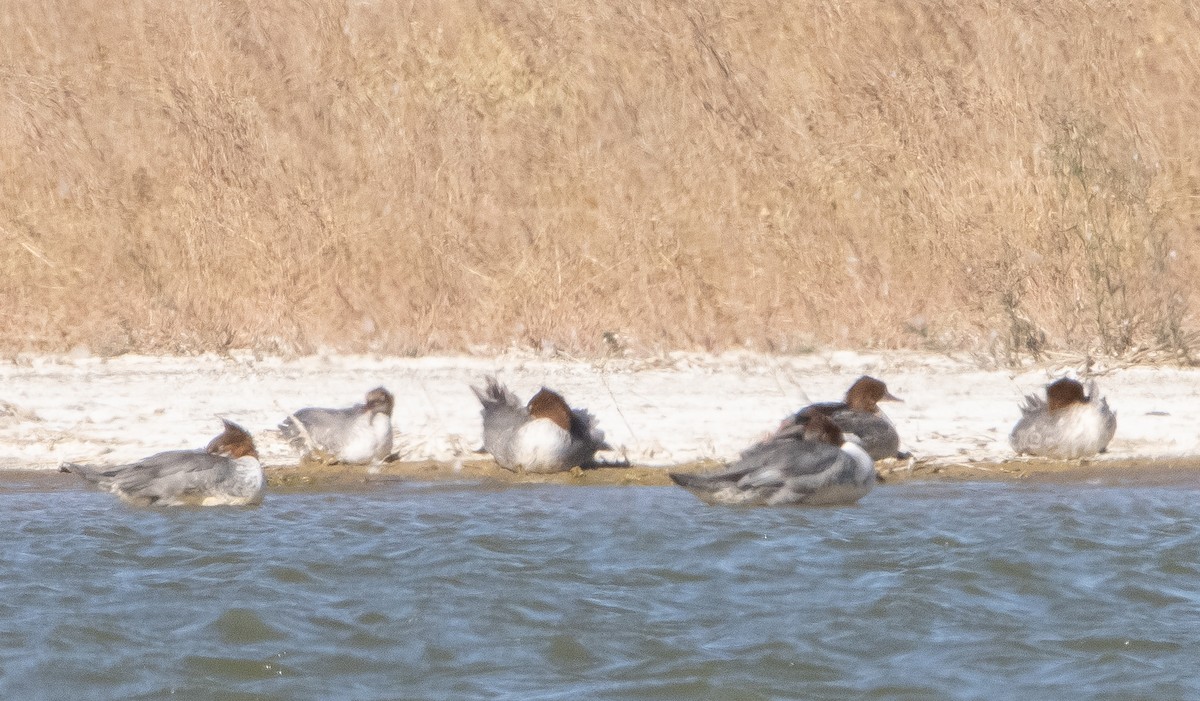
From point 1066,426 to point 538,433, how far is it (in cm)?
332

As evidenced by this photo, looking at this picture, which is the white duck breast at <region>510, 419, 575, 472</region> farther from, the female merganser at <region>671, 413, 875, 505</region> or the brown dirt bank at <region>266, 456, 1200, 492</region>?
the female merganser at <region>671, 413, 875, 505</region>

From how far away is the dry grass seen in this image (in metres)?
15.5

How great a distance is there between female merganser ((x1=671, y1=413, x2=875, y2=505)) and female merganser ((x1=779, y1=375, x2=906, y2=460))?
1.50 ft

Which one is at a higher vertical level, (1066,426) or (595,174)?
(595,174)

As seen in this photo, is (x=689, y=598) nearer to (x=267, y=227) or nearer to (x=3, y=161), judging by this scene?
(x=267, y=227)

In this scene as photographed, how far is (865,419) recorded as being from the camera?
11297 mm

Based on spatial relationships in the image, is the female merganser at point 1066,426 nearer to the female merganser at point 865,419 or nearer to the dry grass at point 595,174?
the female merganser at point 865,419

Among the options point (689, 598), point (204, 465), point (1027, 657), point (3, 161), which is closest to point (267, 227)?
point (3, 161)

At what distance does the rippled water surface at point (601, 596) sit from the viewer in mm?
7070

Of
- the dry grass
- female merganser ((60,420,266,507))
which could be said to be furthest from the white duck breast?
the dry grass

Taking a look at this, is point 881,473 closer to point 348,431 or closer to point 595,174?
point 348,431

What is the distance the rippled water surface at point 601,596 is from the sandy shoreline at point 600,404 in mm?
536

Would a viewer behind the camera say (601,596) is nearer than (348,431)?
Yes

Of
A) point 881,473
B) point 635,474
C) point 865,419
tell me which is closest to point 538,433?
point 635,474
